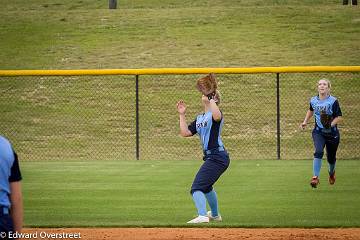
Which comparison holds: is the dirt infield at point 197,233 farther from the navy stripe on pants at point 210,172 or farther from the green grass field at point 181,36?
the green grass field at point 181,36

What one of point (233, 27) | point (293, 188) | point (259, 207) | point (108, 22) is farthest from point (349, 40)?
point (259, 207)

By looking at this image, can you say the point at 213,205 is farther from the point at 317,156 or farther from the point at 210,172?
the point at 317,156

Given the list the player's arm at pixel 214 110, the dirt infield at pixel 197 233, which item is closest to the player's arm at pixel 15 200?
the dirt infield at pixel 197 233

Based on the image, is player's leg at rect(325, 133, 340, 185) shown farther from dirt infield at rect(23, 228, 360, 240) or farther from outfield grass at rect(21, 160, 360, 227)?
dirt infield at rect(23, 228, 360, 240)

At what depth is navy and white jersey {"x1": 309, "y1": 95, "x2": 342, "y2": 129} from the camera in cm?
1431

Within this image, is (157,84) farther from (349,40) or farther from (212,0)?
(212,0)

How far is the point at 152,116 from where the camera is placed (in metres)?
25.4

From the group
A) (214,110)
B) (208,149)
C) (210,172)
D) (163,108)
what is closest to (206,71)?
(163,108)

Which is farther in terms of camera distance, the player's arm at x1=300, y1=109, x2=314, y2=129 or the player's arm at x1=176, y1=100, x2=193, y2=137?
the player's arm at x1=300, y1=109, x2=314, y2=129

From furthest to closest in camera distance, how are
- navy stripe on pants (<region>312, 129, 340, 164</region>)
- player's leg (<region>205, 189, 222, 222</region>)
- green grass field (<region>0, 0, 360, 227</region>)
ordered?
1. navy stripe on pants (<region>312, 129, 340, 164</region>)
2. green grass field (<region>0, 0, 360, 227</region>)
3. player's leg (<region>205, 189, 222, 222</region>)

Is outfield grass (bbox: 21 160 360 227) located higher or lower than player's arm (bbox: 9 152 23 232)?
lower

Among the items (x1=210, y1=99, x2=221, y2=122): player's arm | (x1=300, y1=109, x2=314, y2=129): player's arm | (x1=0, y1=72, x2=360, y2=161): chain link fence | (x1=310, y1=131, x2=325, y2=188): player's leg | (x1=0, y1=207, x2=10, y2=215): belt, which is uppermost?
(x1=0, y1=207, x2=10, y2=215): belt

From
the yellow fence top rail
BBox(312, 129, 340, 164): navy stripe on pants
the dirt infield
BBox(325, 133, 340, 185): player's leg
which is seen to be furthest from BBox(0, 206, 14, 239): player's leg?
the yellow fence top rail

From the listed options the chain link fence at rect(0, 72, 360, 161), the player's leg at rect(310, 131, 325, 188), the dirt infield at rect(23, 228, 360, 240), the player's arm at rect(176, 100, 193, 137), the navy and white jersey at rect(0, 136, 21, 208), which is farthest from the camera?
the chain link fence at rect(0, 72, 360, 161)
